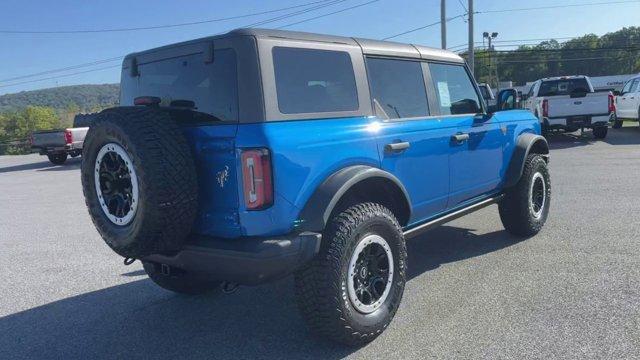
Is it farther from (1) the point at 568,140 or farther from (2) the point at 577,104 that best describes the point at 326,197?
(1) the point at 568,140

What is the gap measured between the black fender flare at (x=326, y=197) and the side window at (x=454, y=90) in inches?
62.9

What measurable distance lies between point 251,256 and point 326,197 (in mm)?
589

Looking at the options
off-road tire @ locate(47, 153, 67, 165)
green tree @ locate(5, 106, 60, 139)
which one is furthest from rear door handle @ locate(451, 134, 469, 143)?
green tree @ locate(5, 106, 60, 139)

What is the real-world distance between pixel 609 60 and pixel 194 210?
11558 cm

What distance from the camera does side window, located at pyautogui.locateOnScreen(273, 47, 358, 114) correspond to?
3139 millimetres

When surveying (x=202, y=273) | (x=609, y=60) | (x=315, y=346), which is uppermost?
(x=609, y=60)

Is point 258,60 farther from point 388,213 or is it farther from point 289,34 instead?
point 388,213

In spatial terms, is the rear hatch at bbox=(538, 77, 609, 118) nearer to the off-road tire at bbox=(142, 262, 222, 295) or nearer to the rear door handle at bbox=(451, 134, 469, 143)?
the rear door handle at bbox=(451, 134, 469, 143)

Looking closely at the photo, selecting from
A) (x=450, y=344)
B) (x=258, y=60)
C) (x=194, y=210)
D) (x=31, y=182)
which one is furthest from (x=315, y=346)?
(x=31, y=182)

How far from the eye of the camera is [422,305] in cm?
392

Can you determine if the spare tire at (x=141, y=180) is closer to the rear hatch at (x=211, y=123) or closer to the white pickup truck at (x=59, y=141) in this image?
the rear hatch at (x=211, y=123)

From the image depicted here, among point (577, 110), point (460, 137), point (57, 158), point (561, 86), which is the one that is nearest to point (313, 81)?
point (460, 137)

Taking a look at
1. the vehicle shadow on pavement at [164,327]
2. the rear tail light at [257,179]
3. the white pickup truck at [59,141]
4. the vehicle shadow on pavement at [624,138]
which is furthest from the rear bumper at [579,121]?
the white pickup truck at [59,141]

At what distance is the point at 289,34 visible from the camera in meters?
3.28
